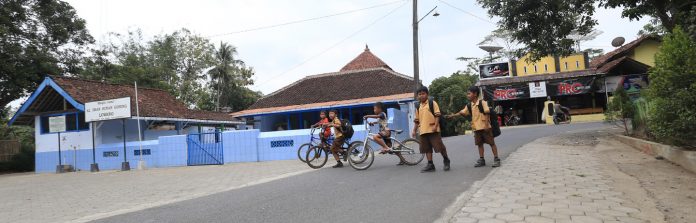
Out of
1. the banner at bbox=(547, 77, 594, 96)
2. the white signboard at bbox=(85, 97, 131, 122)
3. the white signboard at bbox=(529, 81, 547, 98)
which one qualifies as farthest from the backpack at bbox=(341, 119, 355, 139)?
the banner at bbox=(547, 77, 594, 96)

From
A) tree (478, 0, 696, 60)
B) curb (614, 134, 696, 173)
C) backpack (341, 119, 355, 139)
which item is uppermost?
tree (478, 0, 696, 60)

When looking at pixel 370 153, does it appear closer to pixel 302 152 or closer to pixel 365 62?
pixel 302 152

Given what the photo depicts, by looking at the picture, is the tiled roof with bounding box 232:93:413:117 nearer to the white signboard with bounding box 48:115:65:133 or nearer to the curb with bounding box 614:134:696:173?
the white signboard with bounding box 48:115:65:133

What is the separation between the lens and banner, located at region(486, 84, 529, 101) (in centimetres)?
2842

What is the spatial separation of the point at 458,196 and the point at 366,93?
19751mm

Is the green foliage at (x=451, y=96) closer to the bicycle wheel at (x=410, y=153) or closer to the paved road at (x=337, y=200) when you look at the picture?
the bicycle wheel at (x=410, y=153)

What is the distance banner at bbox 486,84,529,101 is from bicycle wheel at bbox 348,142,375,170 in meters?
22.3

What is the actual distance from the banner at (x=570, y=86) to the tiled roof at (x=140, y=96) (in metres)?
20.3

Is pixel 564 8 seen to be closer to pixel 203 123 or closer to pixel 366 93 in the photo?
pixel 366 93

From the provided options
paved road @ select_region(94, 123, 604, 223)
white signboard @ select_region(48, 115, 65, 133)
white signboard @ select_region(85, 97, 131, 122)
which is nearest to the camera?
paved road @ select_region(94, 123, 604, 223)

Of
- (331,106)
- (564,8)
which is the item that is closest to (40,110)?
(331,106)

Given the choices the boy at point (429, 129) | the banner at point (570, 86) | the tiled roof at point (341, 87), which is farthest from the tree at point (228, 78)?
the boy at point (429, 129)

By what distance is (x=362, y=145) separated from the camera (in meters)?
8.62

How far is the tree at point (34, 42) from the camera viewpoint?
849 inches
